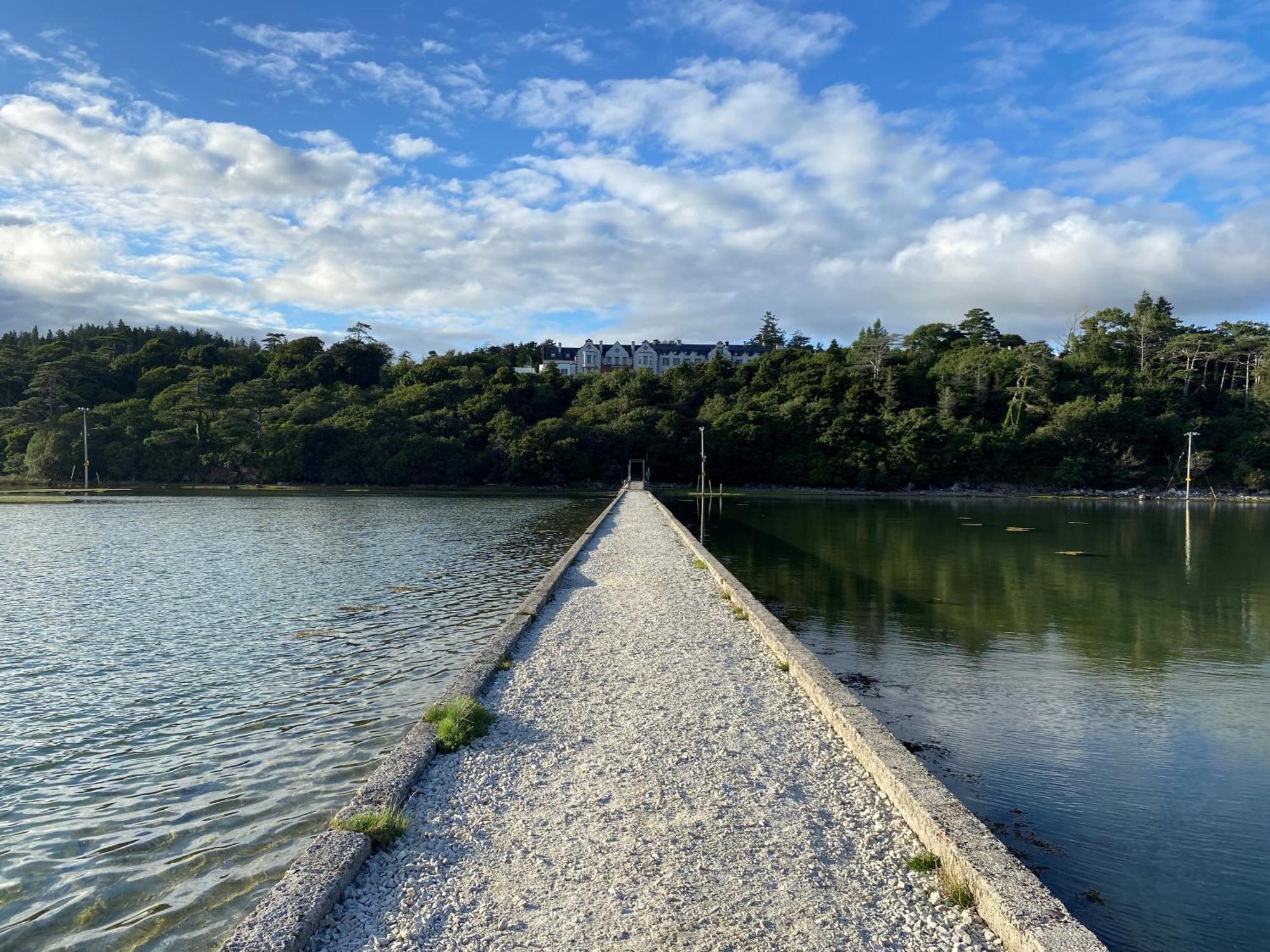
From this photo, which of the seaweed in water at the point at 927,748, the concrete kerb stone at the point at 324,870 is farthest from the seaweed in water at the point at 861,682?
the concrete kerb stone at the point at 324,870

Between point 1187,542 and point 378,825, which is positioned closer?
point 378,825

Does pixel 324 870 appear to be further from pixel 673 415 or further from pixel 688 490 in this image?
pixel 673 415

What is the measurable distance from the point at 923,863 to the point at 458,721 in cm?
338

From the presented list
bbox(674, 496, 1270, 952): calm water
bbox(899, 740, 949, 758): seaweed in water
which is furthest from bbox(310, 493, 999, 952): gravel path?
bbox(674, 496, 1270, 952): calm water

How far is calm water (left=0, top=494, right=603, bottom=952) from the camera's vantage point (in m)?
4.23

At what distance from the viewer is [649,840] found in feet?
13.2

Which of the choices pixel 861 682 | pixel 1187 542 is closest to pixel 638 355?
pixel 1187 542

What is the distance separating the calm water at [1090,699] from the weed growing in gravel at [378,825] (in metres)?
3.86

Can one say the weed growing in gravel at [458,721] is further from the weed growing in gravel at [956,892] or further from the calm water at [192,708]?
the weed growing in gravel at [956,892]

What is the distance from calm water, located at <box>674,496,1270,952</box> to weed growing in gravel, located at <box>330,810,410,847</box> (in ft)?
12.7

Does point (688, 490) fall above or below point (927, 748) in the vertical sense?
above

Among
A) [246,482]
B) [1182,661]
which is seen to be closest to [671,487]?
[246,482]

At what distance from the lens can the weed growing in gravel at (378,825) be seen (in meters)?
4.00

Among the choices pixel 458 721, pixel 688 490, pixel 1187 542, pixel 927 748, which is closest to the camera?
pixel 458 721
